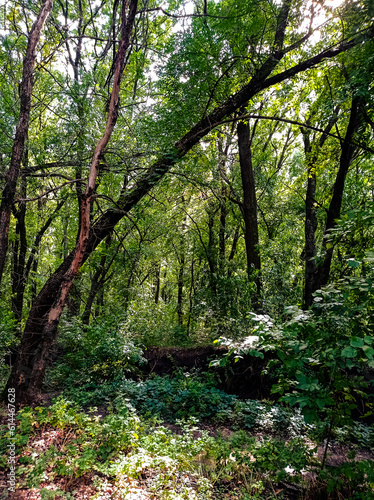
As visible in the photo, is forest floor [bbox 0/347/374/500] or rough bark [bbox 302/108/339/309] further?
rough bark [bbox 302/108/339/309]

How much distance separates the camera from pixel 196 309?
8.88 meters

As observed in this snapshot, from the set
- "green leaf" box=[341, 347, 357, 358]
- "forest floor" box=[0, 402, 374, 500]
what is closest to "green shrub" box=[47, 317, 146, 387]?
"forest floor" box=[0, 402, 374, 500]

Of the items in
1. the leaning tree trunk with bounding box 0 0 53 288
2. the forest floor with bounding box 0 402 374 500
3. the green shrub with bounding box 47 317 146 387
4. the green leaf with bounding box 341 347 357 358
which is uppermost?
the leaning tree trunk with bounding box 0 0 53 288

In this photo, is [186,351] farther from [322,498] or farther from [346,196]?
[346,196]

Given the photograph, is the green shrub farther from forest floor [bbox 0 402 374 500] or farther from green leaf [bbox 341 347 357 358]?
green leaf [bbox 341 347 357 358]

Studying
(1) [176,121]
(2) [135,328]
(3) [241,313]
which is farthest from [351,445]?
(1) [176,121]

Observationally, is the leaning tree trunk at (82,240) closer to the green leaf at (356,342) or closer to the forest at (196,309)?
the forest at (196,309)

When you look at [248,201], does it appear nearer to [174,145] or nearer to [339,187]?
[339,187]

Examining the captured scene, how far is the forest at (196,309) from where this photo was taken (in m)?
2.86

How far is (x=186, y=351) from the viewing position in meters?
7.87

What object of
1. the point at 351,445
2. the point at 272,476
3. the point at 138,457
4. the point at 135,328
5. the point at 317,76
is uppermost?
the point at 317,76

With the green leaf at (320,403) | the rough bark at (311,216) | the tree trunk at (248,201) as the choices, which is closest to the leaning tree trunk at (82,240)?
the green leaf at (320,403)

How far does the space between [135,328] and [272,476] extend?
19.0ft

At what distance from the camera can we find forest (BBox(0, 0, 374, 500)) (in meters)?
2.86
